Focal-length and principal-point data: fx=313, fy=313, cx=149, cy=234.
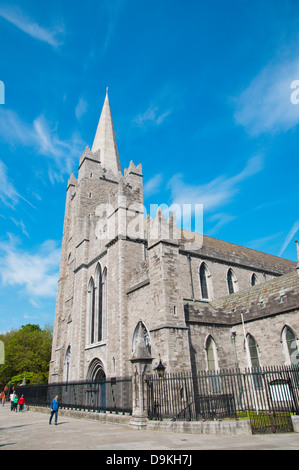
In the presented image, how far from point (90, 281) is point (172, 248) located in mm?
10829

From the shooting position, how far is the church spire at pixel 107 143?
37.7 m

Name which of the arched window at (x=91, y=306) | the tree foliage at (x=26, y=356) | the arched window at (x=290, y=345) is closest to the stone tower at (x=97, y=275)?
the arched window at (x=91, y=306)

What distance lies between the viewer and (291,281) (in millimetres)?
17156

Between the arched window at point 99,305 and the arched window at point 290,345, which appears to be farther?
the arched window at point 99,305

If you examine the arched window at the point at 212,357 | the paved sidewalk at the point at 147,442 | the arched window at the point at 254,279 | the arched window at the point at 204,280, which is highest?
the arched window at the point at 254,279

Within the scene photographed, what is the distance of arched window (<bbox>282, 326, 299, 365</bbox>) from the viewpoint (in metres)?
14.7

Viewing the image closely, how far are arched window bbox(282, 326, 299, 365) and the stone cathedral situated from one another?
5cm

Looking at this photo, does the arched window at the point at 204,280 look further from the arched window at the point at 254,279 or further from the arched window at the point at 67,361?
the arched window at the point at 67,361

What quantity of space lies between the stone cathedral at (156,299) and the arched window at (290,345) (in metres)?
0.05

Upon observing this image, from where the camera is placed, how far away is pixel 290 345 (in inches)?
591

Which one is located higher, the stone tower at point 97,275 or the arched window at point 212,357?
the stone tower at point 97,275

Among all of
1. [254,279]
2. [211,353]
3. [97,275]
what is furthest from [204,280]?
[97,275]

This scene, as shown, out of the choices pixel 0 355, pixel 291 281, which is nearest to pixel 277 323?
pixel 291 281

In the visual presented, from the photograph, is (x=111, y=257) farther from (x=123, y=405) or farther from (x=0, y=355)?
(x=0, y=355)
